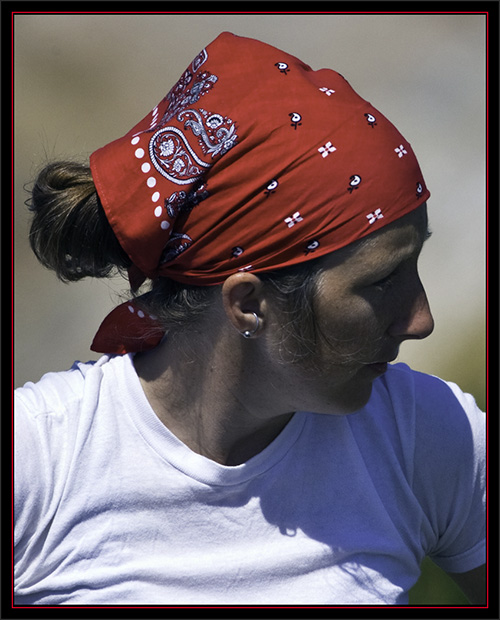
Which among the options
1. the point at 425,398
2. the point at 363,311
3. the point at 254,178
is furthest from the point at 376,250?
the point at 425,398

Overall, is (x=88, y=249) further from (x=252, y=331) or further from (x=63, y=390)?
(x=252, y=331)

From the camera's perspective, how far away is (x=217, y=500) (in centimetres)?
192

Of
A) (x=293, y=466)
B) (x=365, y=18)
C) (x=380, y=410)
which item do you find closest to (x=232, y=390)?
(x=293, y=466)

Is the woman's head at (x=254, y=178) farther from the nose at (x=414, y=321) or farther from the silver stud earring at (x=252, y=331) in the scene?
the nose at (x=414, y=321)

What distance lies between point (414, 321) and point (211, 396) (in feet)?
1.61

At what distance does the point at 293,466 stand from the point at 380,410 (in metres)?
0.26

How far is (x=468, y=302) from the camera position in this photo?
4.62 meters

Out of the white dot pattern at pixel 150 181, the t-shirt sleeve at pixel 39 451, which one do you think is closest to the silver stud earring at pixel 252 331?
the white dot pattern at pixel 150 181

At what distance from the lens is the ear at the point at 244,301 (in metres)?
1.72

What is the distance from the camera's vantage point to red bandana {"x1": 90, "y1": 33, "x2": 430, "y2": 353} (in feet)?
5.44

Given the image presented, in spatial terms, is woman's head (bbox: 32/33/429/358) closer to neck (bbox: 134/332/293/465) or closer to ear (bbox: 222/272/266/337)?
ear (bbox: 222/272/266/337)

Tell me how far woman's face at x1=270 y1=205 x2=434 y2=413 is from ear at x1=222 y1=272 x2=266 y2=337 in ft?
0.40

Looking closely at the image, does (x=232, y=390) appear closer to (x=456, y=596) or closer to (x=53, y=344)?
(x=456, y=596)

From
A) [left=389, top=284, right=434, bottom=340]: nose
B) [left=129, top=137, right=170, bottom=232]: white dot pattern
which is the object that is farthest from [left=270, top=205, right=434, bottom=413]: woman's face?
[left=129, top=137, right=170, bottom=232]: white dot pattern
